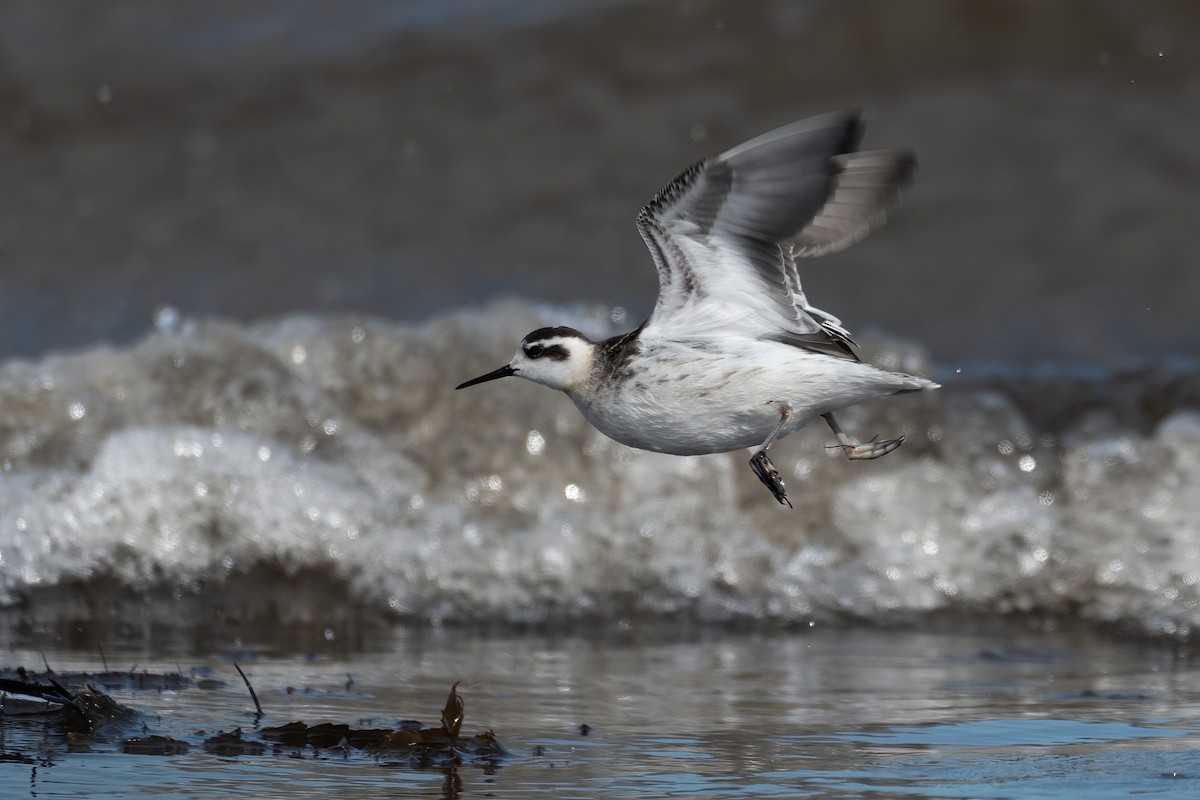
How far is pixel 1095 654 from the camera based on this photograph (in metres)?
7.36

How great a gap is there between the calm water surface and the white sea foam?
420 millimetres

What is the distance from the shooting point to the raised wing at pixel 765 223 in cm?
503

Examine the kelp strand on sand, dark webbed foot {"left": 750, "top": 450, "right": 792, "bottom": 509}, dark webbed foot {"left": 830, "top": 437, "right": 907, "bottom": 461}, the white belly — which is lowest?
the kelp strand on sand

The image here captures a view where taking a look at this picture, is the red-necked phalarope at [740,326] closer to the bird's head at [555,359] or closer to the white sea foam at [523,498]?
the bird's head at [555,359]

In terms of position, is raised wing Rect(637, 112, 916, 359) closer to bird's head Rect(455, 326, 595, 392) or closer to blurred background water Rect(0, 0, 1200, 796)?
bird's head Rect(455, 326, 595, 392)

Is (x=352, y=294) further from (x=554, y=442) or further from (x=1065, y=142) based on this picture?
(x=1065, y=142)

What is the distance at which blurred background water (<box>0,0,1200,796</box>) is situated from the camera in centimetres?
806

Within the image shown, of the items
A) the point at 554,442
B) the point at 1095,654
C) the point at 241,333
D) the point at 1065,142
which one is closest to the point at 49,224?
the point at 241,333

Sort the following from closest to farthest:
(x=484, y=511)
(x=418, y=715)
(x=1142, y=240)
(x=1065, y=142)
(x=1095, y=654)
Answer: (x=418, y=715) → (x=1095, y=654) → (x=484, y=511) → (x=1142, y=240) → (x=1065, y=142)

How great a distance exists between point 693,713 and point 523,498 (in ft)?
10.3

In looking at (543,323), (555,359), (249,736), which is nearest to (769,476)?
(555,359)

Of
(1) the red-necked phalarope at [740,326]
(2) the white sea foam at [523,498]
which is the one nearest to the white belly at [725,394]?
(1) the red-necked phalarope at [740,326]

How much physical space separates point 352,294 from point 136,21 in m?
4.00

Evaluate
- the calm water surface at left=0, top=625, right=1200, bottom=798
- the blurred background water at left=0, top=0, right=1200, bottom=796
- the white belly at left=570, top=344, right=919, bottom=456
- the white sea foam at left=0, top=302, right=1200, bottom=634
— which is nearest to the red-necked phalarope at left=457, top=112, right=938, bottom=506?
the white belly at left=570, top=344, right=919, bottom=456
